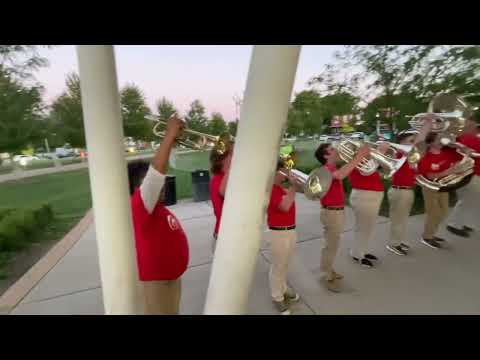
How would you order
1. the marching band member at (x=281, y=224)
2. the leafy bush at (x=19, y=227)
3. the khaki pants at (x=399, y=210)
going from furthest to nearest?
the leafy bush at (x=19, y=227) < the khaki pants at (x=399, y=210) < the marching band member at (x=281, y=224)

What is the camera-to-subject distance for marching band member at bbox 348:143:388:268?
3.21 meters

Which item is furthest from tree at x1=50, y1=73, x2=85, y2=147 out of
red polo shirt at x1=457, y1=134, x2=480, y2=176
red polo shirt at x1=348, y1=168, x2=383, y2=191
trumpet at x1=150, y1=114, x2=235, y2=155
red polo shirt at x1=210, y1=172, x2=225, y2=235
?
red polo shirt at x1=457, y1=134, x2=480, y2=176

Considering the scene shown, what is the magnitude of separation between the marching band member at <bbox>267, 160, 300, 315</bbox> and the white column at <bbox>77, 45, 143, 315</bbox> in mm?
1452

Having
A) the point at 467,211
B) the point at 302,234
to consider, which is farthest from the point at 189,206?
the point at 467,211

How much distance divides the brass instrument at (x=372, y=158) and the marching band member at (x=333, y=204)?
0.72 feet

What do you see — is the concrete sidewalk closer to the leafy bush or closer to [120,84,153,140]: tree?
the leafy bush

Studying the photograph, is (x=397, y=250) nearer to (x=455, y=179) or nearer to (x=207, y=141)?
(x=455, y=179)

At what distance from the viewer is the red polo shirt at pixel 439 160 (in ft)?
11.5

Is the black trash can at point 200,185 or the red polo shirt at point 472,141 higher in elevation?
the red polo shirt at point 472,141

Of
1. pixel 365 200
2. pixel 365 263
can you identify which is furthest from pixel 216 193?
pixel 365 263

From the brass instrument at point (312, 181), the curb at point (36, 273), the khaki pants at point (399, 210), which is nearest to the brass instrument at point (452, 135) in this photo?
the khaki pants at point (399, 210)

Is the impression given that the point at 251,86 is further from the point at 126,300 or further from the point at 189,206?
the point at 189,206

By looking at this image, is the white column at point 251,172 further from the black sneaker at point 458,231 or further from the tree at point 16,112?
the tree at point 16,112

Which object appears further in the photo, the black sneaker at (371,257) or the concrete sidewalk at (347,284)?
the black sneaker at (371,257)
